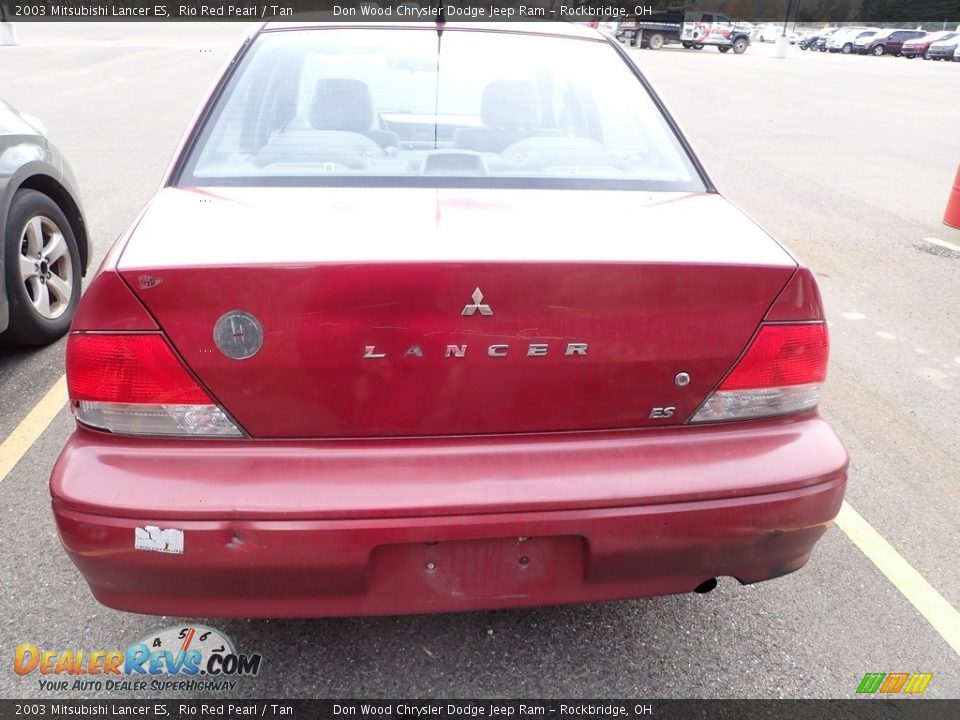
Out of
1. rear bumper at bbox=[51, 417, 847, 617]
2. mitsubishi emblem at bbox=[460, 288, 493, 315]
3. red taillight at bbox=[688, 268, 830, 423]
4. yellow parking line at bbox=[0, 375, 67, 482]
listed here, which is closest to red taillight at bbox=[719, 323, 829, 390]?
red taillight at bbox=[688, 268, 830, 423]

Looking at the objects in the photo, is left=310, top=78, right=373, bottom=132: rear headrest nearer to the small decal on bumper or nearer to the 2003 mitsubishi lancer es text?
the 2003 mitsubishi lancer es text

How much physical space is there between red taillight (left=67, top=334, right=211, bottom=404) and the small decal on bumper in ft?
0.90

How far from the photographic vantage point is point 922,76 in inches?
1068

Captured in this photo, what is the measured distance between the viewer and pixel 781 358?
1.87 m

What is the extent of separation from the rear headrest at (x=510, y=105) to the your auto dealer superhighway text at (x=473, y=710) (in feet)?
5.90

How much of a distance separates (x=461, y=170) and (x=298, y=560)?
1.26 meters

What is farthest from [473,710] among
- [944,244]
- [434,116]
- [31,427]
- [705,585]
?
[944,244]

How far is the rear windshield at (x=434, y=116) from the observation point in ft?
7.71

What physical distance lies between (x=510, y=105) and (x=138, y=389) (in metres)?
1.64

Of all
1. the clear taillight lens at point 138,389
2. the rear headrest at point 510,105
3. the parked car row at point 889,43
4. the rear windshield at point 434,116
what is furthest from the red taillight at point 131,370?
the parked car row at point 889,43

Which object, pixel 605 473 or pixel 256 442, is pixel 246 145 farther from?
pixel 605 473

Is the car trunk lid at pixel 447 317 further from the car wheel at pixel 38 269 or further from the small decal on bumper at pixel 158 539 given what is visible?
the car wheel at pixel 38 269

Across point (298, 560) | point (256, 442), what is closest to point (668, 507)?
point (298, 560)

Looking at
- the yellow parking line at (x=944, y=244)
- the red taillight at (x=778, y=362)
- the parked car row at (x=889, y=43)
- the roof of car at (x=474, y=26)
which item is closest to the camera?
the red taillight at (x=778, y=362)
